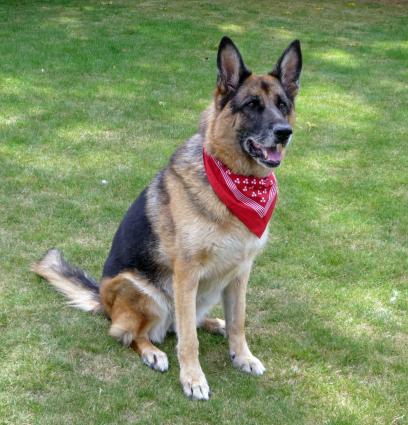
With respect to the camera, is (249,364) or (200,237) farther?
(249,364)

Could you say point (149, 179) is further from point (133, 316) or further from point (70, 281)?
point (133, 316)

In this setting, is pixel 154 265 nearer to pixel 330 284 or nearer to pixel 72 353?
A: pixel 72 353

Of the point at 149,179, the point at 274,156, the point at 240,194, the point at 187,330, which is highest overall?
the point at 274,156

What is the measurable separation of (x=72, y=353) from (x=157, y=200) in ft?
3.68

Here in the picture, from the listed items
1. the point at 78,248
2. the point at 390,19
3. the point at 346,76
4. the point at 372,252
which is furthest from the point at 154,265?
the point at 390,19

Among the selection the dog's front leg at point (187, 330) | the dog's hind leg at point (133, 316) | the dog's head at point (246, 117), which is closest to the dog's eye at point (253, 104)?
the dog's head at point (246, 117)

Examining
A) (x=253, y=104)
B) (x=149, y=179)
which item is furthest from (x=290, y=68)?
(x=149, y=179)

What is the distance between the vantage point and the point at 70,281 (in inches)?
197

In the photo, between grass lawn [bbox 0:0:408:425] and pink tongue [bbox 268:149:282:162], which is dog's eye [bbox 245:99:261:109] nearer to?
pink tongue [bbox 268:149:282:162]

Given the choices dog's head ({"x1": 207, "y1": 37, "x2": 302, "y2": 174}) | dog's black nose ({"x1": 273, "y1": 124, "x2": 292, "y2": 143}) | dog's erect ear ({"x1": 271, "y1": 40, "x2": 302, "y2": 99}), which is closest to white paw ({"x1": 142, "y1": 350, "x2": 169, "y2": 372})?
dog's head ({"x1": 207, "y1": 37, "x2": 302, "y2": 174})

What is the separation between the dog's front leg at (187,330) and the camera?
405cm

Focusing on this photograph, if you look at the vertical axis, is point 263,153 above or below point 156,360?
above

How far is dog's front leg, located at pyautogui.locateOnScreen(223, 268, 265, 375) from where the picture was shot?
440 cm

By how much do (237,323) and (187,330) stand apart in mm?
458
